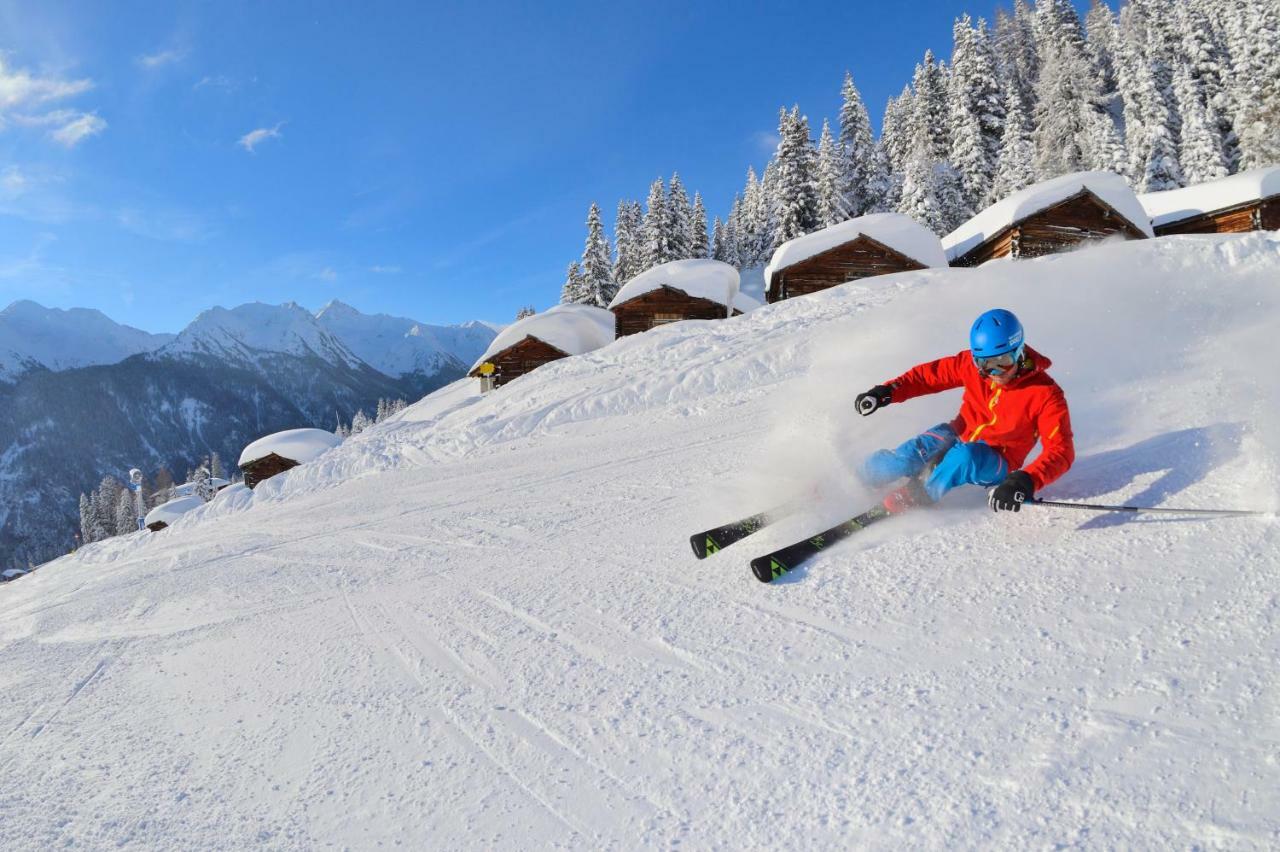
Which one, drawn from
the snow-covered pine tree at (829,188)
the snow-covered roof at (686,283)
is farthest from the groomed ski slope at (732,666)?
the snow-covered pine tree at (829,188)

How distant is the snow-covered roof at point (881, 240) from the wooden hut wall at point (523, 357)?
12.2 metres

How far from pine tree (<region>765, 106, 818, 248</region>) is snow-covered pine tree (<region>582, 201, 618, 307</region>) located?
1365 cm

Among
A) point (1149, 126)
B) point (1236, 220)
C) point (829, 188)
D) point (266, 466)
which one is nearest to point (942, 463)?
point (1236, 220)

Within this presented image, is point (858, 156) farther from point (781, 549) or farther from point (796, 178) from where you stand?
point (781, 549)

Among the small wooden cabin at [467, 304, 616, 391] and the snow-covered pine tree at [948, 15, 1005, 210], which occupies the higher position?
the snow-covered pine tree at [948, 15, 1005, 210]

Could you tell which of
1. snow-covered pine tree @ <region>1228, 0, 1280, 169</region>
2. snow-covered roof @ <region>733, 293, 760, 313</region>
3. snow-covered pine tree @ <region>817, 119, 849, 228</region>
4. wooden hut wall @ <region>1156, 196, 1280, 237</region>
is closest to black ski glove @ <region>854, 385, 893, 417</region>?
wooden hut wall @ <region>1156, 196, 1280, 237</region>

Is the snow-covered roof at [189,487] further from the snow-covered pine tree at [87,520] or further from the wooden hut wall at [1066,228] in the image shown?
the wooden hut wall at [1066,228]

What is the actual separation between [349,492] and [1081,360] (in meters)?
9.01

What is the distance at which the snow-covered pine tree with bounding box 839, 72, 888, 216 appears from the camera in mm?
48438

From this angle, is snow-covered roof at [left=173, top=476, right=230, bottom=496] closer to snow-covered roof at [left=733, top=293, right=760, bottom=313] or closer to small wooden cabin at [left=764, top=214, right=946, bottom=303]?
snow-covered roof at [left=733, top=293, right=760, bottom=313]

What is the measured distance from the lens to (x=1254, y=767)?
1756 millimetres

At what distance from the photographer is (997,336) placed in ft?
12.5

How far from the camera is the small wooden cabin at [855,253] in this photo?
972 inches

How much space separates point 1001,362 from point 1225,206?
109ft
